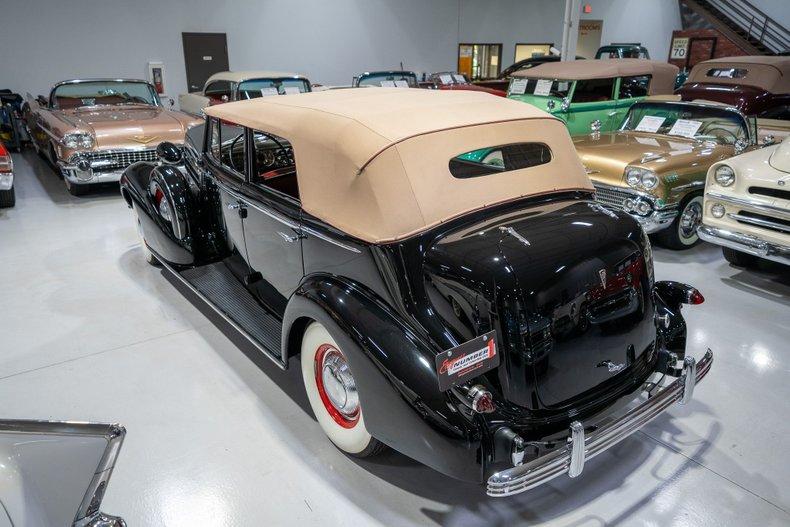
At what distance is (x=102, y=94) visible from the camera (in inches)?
329

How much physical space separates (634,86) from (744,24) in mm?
14546

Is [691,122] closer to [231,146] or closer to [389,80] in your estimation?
[231,146]

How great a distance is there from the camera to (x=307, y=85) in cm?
941

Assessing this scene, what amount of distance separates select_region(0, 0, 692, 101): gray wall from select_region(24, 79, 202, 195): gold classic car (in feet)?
12.7

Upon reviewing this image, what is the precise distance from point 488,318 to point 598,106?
6.88 m

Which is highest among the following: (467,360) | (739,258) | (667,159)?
(667,159)

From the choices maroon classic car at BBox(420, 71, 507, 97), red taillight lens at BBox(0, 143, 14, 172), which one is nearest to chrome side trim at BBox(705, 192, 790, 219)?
red taillight lens at BBox(0, 143, 14, 172)

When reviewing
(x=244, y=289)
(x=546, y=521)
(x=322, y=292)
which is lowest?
(x=546, y=521)

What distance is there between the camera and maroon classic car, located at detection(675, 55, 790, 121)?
26.6 ft

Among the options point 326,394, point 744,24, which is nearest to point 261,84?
point 326,394

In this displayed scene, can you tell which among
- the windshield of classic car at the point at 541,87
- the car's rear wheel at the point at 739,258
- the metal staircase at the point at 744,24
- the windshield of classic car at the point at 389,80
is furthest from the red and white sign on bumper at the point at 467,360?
the metal staircase at the point at 744,24

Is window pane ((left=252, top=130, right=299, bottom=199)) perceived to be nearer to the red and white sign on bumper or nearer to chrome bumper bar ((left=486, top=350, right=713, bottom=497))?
the red and white sign on bumper

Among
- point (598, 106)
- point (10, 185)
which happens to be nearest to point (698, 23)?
point (598, 106)

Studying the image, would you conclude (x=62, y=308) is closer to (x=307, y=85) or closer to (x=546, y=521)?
(x=546, y=521)
